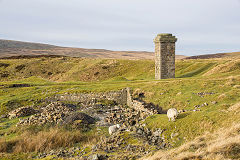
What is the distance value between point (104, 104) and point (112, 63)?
44589mm

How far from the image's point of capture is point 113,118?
1933cm

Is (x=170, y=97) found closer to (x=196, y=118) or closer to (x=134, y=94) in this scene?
(x=134, y=94)

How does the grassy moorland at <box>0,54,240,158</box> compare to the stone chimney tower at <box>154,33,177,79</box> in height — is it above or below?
below

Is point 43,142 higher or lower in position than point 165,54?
lower

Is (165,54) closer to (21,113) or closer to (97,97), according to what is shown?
(97,97)

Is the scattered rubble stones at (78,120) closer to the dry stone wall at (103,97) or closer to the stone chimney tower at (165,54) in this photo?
the dry stone wall at (103,97)

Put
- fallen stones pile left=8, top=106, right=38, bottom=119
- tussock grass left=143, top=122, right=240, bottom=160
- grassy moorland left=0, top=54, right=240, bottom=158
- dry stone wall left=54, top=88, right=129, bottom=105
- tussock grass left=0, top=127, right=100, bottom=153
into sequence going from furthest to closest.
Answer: dry stone wall left=54, top=88, right=129, bottom=105, fallen stones pile left=8, top=106, right=38, bottom=119, tussock grass left=0, top=127, right=100, bottom=153, grassy moorland left=0, top=54, right=240, bottom=158, tussock grass left=143, top=122, right=240, bottom=160

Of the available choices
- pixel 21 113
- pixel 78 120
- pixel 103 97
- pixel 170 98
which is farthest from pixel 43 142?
pixel 103 97

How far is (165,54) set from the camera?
38906mm

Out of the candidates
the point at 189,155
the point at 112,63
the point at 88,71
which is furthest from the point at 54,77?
the point at 189,155

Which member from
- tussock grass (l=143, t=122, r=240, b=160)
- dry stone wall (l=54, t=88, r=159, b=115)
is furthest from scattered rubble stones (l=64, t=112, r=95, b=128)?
tussock grass (l=143, t=122, r=240, b=160)

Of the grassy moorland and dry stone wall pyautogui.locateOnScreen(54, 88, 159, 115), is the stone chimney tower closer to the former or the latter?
the grassy moorland

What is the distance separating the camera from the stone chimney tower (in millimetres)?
38375

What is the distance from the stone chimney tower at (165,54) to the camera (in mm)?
38375
